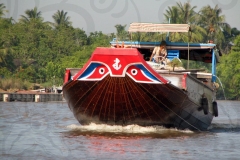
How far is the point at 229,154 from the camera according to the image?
1081cm

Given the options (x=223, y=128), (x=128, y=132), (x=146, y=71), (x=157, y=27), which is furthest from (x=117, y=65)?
(x=223, y=128)

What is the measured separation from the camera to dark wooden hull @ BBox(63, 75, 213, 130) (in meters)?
12.3

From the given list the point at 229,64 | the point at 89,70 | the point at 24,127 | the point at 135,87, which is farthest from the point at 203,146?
the point at 229,64

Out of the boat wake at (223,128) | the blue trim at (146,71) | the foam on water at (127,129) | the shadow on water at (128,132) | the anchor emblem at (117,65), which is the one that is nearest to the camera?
the anchor emblem at (117,65)

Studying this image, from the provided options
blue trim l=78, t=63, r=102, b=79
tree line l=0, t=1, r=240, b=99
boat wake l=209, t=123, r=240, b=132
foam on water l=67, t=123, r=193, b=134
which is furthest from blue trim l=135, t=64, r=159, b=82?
tree line l=0, t=1, r=240, b=99

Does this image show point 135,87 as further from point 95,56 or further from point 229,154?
point 229,154

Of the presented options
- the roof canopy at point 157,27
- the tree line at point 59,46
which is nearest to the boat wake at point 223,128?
the roof canopy at point 157,27

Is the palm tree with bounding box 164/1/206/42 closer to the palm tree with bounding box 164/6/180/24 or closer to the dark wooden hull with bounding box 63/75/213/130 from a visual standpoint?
the palm tree with bounding box 164/6/180/24

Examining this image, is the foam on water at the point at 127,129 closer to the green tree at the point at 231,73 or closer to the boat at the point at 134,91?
the boat at the point at 134,91

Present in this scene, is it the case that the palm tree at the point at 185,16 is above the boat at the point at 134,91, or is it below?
above

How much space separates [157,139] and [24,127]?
4.31m

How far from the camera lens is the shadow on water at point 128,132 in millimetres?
12648

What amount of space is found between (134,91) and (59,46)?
4478 cm

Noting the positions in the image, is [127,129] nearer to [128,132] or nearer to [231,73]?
[128,132]
